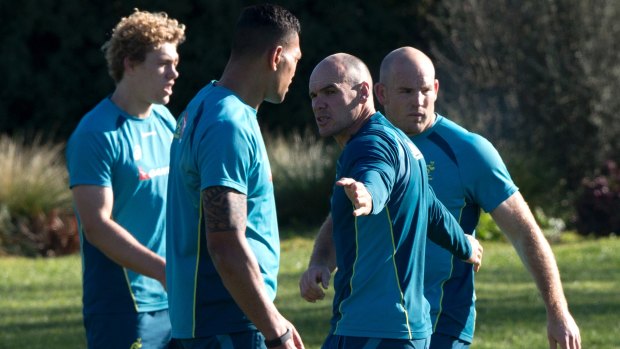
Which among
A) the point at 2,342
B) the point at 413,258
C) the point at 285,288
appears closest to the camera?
the point at 413,258

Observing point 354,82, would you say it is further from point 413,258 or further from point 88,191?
point 88,191

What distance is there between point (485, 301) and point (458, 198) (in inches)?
239

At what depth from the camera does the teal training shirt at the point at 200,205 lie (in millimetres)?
4160

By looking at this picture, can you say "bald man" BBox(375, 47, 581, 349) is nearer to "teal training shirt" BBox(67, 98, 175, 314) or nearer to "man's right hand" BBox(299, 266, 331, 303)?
"man's right hand" BBox(299, 266, 331, 303)

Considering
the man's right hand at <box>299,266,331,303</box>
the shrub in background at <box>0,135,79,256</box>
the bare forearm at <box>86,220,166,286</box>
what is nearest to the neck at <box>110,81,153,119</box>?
the bare forearm at <box>86,220,166,286</box>

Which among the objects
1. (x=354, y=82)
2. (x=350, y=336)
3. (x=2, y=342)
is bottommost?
(x=2, y=342)

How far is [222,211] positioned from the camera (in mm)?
4074

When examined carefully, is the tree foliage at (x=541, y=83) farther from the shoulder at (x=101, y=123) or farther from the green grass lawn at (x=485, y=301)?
the shoulder at (x=101, y=123)

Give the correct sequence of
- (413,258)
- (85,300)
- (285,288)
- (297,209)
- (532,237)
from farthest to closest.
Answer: (297,209) < (285,288) < (85,300) < (532,237) < (413,258)

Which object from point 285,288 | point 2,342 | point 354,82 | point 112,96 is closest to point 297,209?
point 285,288

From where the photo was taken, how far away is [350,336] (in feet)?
14.4

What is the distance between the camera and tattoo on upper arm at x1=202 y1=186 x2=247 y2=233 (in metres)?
4.07

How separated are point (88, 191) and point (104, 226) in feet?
0.67

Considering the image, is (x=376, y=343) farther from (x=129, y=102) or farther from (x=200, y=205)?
(x=129, y=102)
